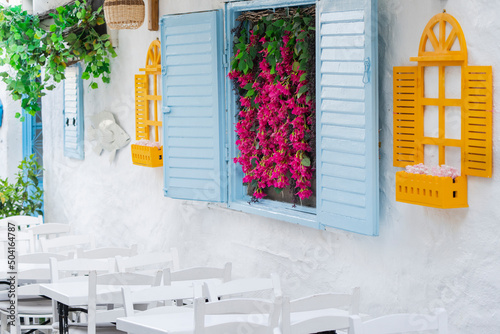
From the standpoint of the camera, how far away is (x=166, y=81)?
7219 millimetres

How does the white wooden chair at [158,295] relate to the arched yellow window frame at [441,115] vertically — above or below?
below

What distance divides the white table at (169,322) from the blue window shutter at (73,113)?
5626 mm

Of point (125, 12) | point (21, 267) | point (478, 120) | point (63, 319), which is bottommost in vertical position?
point (63, 319)

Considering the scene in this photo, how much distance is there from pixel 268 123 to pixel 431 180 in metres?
2.22

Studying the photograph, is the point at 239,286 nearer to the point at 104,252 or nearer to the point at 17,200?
the point at 104,252

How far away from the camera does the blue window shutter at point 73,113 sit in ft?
31.5

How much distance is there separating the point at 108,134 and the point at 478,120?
520 centimetres

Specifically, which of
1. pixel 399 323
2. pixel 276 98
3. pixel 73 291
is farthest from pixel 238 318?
pixel 276 98

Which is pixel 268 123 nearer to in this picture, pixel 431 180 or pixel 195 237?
pixel 195 237

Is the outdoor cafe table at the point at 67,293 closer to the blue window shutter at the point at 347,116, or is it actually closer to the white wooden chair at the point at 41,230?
the blue window shutter at the point at 347,116

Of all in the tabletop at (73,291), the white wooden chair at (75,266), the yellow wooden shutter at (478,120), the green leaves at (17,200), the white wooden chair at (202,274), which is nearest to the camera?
the yellow wooden shutter at (478,120)

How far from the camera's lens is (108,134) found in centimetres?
883

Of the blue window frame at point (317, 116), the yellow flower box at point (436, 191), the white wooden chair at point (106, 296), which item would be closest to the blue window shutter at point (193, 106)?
the blue window frame at point (317, 116)

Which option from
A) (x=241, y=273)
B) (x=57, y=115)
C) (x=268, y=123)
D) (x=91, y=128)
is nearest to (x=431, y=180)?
(x=268, y=123)
